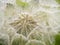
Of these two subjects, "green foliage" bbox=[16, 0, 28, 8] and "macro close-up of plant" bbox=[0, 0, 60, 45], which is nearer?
"macro close-up of plant" bbox=[0, 0, 60, 45]

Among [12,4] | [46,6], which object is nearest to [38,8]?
[46,6]

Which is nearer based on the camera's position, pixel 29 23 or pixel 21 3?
pixel 29 23

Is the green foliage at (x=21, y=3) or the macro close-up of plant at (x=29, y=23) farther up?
the green foliage at (x=21, y=3)

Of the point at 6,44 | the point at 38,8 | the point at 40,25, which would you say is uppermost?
the point at 38,8

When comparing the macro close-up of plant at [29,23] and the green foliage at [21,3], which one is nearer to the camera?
the macro close-up of plant at [29,23]

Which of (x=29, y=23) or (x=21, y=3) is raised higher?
(x=21, y=3)

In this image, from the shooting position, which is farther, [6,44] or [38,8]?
[38,8]

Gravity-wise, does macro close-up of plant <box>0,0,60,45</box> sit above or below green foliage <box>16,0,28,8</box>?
below

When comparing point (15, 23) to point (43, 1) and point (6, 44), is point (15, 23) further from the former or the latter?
Answer: point (43, 1)
